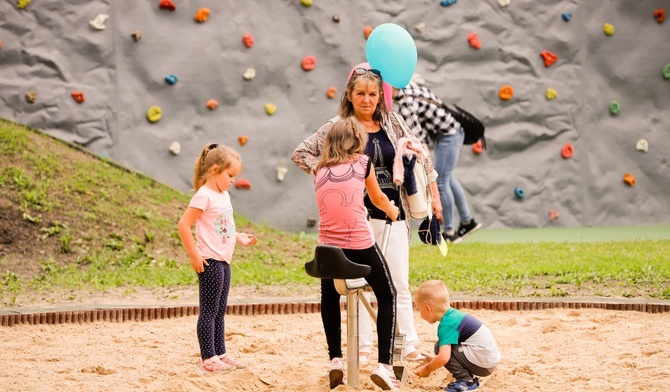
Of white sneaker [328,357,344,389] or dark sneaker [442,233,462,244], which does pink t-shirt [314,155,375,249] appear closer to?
white sneaker [328,357,344,389]

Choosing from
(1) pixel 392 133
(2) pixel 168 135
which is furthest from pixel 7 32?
(1) pixel 392 133

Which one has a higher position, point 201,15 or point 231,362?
point 201,15

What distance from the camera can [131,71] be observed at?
33.1 ft

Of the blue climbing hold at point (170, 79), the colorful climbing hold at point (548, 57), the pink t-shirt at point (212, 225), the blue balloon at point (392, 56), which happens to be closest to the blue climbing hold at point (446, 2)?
the colorful climbing hold at point (548, 57)

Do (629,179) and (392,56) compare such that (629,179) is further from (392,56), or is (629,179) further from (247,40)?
(392,56)

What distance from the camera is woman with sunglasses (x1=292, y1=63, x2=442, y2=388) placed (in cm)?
407

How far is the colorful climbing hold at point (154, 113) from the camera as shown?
33.2ft

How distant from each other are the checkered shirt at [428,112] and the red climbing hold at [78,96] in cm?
366

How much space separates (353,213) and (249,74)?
23.2 feet

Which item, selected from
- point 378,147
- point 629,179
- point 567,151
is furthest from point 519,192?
point 378,147

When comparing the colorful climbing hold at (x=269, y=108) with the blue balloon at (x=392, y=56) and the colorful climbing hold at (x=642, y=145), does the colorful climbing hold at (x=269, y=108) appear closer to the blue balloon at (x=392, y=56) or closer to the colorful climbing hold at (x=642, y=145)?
the colorful climbing hold at (x=642, y=145)

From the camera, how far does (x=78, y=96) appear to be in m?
9.82

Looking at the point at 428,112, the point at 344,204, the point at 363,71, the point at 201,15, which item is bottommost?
the point at 344,204

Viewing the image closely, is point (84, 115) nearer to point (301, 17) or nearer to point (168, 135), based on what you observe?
point (168, 135)
